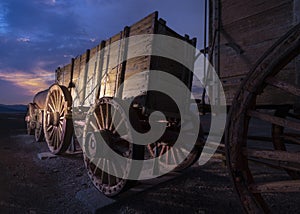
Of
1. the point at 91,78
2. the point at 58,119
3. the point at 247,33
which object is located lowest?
the point at 58,119

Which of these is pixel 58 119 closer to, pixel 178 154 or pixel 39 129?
pixel 39 129

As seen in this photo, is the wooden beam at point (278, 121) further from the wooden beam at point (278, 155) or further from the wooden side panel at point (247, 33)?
the wooden side panel at point (247, 33)

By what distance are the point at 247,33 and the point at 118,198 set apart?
3.22 metres

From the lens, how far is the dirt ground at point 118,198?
323cm

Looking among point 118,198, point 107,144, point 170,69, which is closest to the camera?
point 118,198

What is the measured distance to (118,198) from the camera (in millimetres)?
3451

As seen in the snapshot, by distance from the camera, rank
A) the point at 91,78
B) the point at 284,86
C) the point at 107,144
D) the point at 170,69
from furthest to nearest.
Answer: the point at 91,78 < the point at 170,69 < the point at 107,144 < the point at 284,86

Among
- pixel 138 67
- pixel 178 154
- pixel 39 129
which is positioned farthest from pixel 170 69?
pixel 39 129

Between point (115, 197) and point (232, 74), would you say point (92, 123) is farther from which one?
point (232, 74)

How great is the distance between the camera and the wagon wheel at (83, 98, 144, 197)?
3.23 meters

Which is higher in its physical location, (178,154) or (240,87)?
(240,87)

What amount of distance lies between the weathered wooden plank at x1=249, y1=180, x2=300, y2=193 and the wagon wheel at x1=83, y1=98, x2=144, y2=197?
1758 mm

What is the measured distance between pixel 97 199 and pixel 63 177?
1.73 m

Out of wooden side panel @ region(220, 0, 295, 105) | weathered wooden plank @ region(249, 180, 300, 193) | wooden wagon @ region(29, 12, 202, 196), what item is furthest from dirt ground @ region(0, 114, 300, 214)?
wooden side panel @ region(220, 0, 295, 105)
